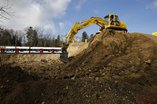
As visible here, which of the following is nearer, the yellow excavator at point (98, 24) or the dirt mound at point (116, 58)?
the dirt mound at point (116, 58)

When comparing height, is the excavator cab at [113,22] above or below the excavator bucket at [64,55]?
above

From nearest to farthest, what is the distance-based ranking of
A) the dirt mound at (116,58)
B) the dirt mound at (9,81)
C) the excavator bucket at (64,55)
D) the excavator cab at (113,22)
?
the dirt mound at (9,81)
the dirt mound at (116,58)
the excavator cab at (113,22)
the excavator bucket at (64,55)

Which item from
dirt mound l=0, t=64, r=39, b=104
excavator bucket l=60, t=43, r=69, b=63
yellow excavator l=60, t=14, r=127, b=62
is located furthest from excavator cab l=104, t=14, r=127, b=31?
dirt mound l=0, t=64, r=39, b=104

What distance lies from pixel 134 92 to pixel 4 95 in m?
5.37

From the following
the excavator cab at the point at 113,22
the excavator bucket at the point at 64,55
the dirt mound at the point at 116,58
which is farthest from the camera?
the excavator bucket at the point at 64,55

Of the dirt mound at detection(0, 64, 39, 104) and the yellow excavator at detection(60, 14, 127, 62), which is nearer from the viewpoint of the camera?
the dirt mound at detection(0, 64, 39, 104)

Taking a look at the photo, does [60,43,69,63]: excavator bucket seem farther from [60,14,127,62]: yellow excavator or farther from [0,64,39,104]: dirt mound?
[0,64,39,104]: dirt mound

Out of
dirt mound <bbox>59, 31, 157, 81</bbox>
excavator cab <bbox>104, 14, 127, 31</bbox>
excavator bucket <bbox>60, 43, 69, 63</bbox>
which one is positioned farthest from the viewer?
excavator bucket <bbox>60, 43, 69, 63</bbox>

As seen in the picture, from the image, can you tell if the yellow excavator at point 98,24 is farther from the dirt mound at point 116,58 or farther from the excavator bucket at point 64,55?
the dirt mound at point 116,58

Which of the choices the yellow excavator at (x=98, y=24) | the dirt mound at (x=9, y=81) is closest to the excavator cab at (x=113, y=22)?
the yellow excavator at (x=98, y=24)

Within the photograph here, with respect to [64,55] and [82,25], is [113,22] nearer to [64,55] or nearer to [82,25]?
[82,25]

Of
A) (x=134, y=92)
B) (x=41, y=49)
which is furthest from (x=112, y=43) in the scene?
(x=134, y=92)

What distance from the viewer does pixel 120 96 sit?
11047 millimetres

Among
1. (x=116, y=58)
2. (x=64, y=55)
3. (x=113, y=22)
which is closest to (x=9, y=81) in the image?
(x=116, y=58)
